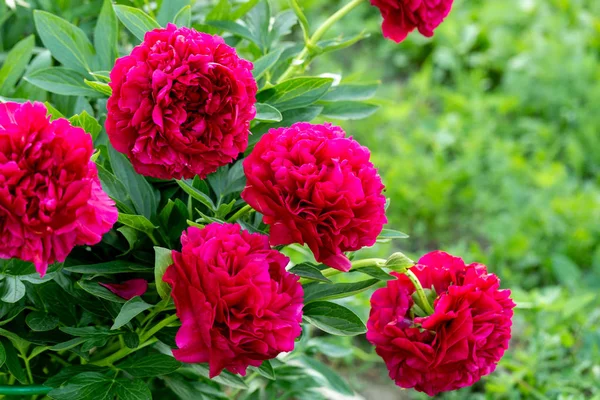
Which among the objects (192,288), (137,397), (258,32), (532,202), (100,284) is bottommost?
(532,202)

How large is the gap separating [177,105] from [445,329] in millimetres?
396

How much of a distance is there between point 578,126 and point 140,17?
2080mm

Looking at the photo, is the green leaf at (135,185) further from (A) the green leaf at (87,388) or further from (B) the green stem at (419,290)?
(B) the green stem at (419,290)

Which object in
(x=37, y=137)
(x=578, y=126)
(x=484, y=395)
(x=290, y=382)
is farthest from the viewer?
(x=578, y=126)

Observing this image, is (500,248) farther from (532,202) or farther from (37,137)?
(37,137)

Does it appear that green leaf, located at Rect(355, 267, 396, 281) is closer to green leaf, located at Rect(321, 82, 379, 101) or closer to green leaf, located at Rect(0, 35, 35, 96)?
green leaf, located at Rect(321, 82, 379, 101)

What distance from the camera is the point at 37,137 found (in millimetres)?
763

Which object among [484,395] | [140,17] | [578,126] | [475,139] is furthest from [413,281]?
[578,126]

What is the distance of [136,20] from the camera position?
100cm

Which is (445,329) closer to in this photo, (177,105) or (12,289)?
(177,105)

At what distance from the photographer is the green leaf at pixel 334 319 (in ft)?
3.21

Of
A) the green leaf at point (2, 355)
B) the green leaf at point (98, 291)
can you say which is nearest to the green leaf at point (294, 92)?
the green leaf at point (98, 291)

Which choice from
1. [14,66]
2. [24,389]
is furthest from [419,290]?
[14,66]

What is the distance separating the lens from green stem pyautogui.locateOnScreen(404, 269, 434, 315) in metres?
0.93
